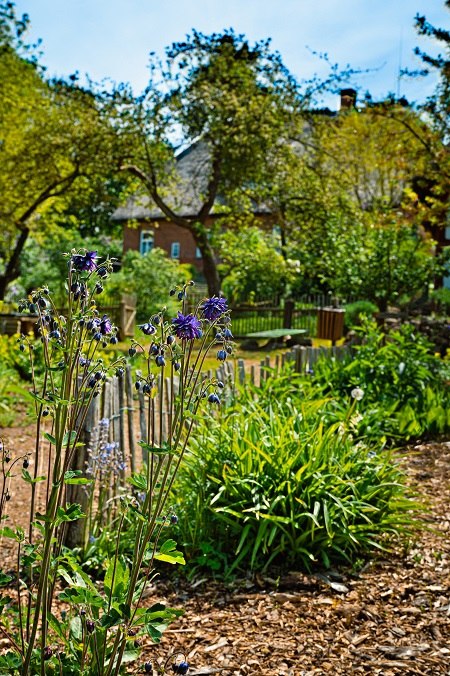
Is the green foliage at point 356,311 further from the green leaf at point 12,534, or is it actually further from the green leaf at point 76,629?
the green leaf at point 12,534

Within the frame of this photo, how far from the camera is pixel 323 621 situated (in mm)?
3094

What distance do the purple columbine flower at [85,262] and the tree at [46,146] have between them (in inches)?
524

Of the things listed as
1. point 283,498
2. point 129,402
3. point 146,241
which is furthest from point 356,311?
point 146,241

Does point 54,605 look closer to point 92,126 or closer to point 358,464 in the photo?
point 358,464

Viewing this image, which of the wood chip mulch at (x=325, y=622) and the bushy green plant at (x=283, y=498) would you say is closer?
the wood chip mulch at (x=325, y=622)

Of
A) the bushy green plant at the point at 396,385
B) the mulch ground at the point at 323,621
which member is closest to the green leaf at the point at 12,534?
the mulch ground at the point at 323,621

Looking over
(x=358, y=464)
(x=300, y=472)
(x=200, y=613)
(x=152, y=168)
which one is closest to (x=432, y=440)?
(x=358, y=464)

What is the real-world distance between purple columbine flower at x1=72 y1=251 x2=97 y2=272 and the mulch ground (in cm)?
178

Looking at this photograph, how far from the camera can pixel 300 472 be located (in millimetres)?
3709

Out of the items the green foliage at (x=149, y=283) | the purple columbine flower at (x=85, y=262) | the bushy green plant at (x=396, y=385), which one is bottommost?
the bushy green plant at (x=396, y=385)

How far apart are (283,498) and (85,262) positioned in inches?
87.0

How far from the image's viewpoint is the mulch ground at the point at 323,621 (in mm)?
2756

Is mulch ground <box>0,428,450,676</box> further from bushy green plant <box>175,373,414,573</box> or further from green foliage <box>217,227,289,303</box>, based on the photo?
green foliage <box>217,227,289,303</box>

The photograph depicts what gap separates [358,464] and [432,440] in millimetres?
2208
